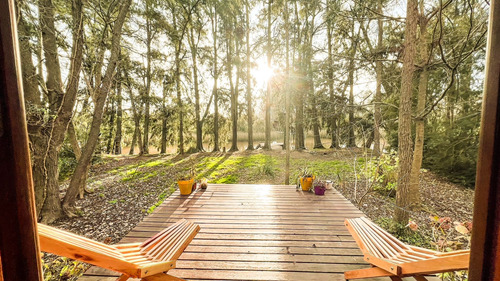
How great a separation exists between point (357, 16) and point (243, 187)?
188 inches

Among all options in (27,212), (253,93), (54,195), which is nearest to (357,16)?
(27,212)

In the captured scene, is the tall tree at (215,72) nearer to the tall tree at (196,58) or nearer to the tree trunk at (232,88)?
the tree trunk at (232,88)

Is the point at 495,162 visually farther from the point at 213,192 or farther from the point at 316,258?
the point at 213,192

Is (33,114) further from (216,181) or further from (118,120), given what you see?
(118,120)

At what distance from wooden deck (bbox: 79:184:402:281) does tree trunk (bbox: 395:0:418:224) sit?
1.35 m

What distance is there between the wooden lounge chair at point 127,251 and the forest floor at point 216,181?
1.46 m

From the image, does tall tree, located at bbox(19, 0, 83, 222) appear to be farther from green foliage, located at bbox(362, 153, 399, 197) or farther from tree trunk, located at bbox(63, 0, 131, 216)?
green foliage, located at bbox(362, 153, 399, 197)

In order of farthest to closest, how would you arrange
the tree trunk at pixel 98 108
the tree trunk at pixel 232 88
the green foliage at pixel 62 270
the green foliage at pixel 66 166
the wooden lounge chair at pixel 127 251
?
the tree trunk at pixel 232 88, the green foliage at pixel 66 166, the tree trunk at pixel 98 108, the green foliage at pixel 62 270, the wooden lounge chair at pixel 127 251

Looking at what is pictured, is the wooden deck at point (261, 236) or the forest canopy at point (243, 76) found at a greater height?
the forest canopy at point (243, 76)

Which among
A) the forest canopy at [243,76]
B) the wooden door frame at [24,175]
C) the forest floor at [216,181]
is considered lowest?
the forest floor at [216,181]

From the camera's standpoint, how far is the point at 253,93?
1279 centimetres

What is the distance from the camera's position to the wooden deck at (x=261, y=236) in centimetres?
205

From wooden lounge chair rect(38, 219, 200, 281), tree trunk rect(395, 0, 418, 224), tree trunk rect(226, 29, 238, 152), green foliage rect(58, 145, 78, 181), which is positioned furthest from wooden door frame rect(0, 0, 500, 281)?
tree trunk rect(226, 29, 238, 152)

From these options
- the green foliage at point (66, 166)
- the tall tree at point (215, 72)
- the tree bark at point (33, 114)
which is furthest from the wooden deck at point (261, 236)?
the tall tree at point (215, 72)
